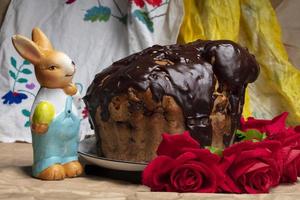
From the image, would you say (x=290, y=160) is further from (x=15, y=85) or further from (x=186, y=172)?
(x=15, y=85)

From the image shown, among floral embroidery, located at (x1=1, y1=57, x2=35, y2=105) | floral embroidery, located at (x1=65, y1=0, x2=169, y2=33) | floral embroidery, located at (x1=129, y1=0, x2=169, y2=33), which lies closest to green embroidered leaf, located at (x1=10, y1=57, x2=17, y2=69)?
floral embroidery, located at (x1=1, y1=57, x2=35, y2=105)

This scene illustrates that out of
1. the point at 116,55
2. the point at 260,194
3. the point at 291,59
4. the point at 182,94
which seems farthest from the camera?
the point at 291,59

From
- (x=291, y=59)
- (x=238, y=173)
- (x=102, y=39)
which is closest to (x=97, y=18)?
(x=102, y=39)

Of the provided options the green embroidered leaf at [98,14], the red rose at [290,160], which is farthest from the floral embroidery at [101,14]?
the red rose at [290,160]

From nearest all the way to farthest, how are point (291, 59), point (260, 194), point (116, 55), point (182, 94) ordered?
1. point (260, 194)
2. point (182, 94)
3. point (116, 55)
4. point (291, 59)

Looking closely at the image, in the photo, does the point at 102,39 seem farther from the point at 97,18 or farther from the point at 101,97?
the point at 101,97

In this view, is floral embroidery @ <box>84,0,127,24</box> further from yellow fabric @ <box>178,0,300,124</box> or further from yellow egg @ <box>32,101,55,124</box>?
yellow egg @ <box>32,101,55,124</box>
